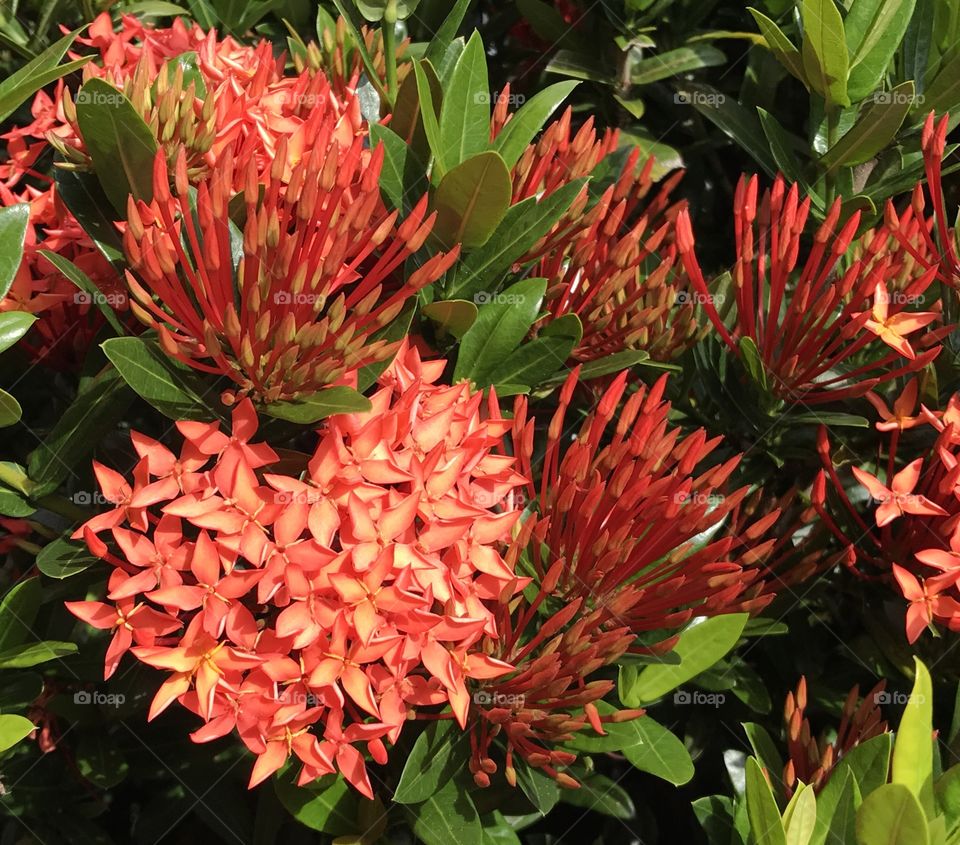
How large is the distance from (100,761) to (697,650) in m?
0.83

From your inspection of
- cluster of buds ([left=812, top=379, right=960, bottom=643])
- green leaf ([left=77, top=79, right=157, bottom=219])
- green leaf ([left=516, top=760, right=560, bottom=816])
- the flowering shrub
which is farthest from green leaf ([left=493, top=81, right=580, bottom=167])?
green leaf ([left=516, top=760, right=560, bottom=816])

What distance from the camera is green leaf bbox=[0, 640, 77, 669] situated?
3.83 feet

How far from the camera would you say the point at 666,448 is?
3.82 feet

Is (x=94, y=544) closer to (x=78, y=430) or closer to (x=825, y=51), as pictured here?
(x=78, y=430)

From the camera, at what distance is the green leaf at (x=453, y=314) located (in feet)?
3.98

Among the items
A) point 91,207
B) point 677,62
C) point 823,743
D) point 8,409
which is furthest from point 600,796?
point 677,62

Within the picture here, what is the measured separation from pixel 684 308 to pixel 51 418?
0.94 metres

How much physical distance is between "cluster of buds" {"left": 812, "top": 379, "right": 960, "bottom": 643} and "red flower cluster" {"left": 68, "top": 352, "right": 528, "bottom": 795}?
52 centimetres

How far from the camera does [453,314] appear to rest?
1.23 metres

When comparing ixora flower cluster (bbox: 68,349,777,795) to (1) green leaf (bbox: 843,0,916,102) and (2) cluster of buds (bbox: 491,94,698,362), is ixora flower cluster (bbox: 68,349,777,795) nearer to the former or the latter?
(2) cluster of buds (bbox: 491,94,698,362)

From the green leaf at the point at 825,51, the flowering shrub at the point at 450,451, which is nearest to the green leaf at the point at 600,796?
the flowering shrub at the point at 450,451

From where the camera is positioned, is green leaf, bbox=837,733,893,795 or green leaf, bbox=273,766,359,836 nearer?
green leaf, bbox=837,733,893,795

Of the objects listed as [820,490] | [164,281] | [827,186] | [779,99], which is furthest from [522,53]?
[164,281]

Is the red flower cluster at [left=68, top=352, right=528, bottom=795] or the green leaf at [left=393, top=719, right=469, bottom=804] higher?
the red flower cluster at [left=68, top=352, right=528, bottom=795]
